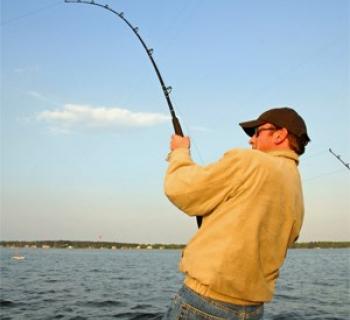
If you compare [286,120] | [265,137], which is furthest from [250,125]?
[286,120]

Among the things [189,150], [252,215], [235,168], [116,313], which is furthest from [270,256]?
[116,313]

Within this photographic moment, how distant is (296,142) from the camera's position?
2.92m

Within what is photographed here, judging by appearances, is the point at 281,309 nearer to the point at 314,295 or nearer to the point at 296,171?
the point at 314,295

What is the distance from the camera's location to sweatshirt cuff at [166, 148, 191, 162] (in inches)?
108

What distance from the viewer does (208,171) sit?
2.51 meters

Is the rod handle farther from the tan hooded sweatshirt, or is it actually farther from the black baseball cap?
the tan hooded sweatshirt

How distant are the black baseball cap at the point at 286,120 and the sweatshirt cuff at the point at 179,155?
1.80 feet

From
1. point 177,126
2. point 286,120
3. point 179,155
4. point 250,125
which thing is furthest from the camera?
point 177,126

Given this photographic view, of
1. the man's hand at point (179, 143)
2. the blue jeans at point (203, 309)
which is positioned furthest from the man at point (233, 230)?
the man's hand at point (179, 143)

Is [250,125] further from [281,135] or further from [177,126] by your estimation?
[177,126]

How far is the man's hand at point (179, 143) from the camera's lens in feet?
9.56

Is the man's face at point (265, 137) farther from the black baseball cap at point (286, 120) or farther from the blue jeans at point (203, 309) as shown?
the blue jeans at point (203, 309)

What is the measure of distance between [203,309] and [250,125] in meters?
1.27

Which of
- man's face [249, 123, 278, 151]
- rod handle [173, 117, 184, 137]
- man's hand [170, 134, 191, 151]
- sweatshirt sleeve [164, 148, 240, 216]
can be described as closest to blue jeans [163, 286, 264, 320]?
sweatshirt sleeve [164, 148, 240, 216]
